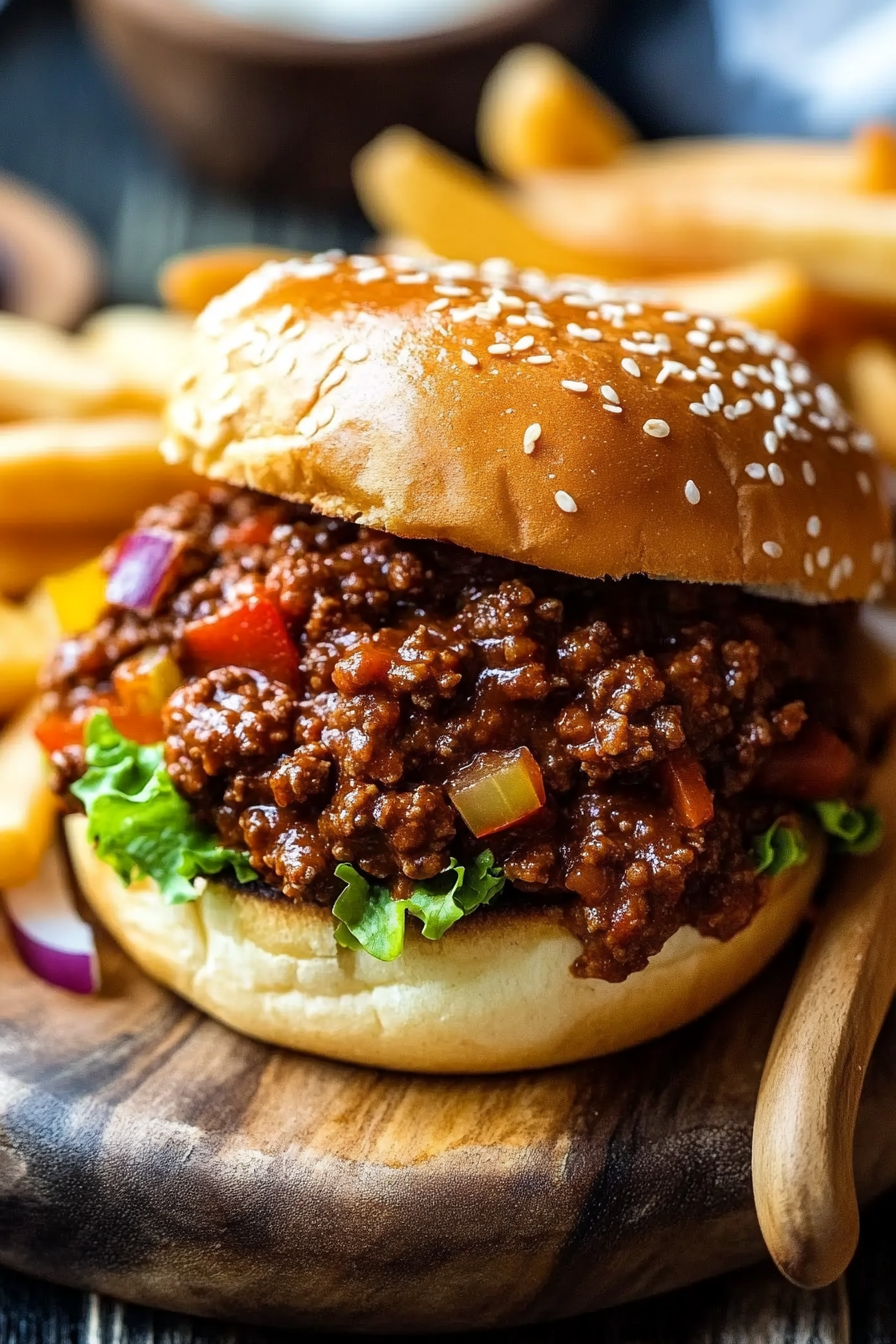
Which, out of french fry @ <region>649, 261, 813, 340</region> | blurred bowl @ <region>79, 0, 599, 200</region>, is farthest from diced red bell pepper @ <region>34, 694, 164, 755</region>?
blurred bowl @ <region>79, 0, 599, 200</region>

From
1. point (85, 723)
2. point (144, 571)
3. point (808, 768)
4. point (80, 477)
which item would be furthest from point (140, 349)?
point (808, 768)

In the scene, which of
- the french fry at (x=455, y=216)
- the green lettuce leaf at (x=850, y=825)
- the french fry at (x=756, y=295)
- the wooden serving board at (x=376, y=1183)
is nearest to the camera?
the wooden serving board at (x=376, y=1183)

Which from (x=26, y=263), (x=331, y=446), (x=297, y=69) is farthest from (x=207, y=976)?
(x=297, y=69)

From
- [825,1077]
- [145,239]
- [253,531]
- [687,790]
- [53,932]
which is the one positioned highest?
[253,531]

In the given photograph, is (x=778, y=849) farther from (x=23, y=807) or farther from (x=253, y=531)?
(x=23, y=807)

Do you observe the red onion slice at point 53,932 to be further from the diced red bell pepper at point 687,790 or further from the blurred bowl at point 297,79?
the blurred bowl at point 297,79

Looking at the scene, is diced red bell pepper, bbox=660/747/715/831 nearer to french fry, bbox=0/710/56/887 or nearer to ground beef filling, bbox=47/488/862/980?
ground beef filling, bbox=47/488/862/980

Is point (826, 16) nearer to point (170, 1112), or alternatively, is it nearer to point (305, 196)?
point (305, 196)

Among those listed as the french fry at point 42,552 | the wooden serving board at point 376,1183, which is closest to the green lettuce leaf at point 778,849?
the wooden serving board at point 376,1183
